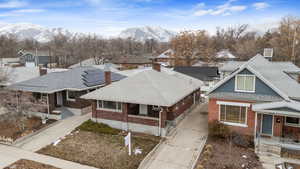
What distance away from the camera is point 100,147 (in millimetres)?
13281

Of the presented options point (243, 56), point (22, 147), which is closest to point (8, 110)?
point (22, 147)

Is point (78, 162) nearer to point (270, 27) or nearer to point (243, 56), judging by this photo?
point (243, 56)

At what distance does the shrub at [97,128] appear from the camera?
1569 centimetres

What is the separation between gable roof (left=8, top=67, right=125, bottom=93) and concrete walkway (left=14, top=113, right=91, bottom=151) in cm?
293

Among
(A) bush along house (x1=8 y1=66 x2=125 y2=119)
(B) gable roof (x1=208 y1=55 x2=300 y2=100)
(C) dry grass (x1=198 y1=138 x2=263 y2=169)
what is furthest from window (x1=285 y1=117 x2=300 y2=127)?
(A) bush along house (x1=8 y1=66 x2=125 y2=119)

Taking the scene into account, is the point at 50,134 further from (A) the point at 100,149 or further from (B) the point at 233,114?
(B) the point at 233,114

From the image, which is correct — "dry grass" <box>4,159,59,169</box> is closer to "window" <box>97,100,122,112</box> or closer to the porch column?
the porch column

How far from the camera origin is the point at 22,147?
13719 mm

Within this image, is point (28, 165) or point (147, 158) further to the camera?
point (147, 158)

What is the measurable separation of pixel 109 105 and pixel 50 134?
16.2 feet

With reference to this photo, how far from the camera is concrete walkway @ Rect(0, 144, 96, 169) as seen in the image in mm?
11305

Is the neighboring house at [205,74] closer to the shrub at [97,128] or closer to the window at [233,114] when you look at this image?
the window at [233,114]

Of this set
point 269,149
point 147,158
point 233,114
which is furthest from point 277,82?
point 147,158

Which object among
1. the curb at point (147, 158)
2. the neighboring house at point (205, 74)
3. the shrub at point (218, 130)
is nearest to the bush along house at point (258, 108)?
the shrub at point (218, 130)
